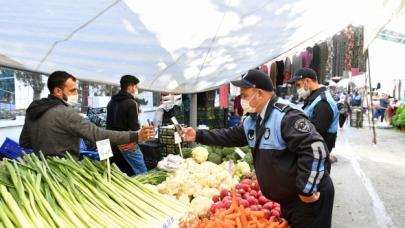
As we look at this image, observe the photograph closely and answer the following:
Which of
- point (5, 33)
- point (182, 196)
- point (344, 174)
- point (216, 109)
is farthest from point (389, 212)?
point (5, 33)

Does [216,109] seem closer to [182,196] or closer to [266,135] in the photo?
[182,196]

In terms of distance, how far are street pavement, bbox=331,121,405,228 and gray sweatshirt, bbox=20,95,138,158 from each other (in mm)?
3703

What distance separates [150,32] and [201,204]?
158cm

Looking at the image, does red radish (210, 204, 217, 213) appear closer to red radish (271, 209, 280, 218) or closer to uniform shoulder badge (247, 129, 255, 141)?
red radish (271, 209, 280, 218)

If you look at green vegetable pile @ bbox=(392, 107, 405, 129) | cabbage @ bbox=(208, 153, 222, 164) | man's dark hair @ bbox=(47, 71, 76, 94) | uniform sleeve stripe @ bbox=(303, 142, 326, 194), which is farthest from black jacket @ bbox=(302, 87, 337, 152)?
green vegetable pile @ bbox=(392, 107, 405, 129)

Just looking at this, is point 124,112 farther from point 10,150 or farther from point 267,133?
point 267,133

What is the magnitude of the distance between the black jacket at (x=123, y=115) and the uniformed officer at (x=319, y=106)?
227 centimetres

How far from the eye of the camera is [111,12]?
2379 mm

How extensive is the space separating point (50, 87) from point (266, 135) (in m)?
1.99

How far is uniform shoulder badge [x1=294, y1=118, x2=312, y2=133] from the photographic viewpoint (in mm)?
2178

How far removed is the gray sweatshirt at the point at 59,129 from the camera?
2.93 m

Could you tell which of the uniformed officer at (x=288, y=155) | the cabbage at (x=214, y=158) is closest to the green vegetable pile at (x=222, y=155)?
the cabbage at (x=214, y=158)

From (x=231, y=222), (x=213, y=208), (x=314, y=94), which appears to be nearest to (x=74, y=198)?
(x=231, y=222)

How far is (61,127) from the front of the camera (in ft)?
9.91
